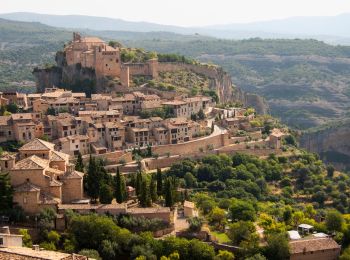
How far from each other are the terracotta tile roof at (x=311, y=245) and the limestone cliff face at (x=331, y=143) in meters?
66.0

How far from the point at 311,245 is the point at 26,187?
16333 mm

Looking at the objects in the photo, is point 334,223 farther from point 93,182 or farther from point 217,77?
point 217,77

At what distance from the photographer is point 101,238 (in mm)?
34812

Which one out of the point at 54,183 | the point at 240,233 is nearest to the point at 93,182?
the point at 54,183

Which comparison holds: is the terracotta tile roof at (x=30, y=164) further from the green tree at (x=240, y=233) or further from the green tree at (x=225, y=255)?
the green tree at (x=240, y=233)

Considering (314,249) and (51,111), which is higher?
(51,111)

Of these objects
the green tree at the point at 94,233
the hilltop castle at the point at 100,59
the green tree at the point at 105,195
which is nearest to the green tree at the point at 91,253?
the green tree at the point at 94,233

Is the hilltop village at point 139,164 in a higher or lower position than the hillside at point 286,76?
higher

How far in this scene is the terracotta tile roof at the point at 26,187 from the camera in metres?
36.5

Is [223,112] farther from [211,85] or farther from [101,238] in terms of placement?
[101,238]

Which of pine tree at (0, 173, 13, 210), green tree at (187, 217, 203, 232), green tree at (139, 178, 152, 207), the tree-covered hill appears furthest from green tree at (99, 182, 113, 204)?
the tree-covered hill

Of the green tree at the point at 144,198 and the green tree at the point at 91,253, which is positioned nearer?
the green tree at the point at 91,253

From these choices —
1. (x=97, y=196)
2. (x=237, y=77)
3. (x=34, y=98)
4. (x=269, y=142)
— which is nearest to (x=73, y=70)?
(x=34, y=98)

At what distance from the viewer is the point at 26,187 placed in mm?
36688
